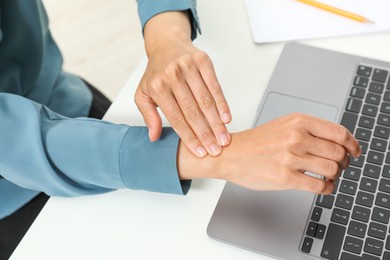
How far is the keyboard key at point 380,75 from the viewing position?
0.77 metres

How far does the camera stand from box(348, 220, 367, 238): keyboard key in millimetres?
613

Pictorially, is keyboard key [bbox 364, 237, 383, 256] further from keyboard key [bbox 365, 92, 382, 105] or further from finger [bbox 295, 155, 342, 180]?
keyboard key [bbox 365, 92, 382, 105]

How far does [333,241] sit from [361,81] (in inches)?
10.9

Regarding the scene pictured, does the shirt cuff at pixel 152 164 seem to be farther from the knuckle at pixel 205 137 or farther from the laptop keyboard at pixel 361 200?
the laptop keyboard at pixel 361 200

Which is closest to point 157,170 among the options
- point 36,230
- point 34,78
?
point 36,230

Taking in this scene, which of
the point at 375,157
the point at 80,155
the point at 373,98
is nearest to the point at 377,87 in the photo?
the point at 373,98

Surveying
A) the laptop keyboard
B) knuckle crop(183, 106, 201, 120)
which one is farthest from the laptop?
knuckle crop(183, 106, 201, 120)

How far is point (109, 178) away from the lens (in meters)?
0.69

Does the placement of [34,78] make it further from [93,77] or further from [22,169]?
[93,77]

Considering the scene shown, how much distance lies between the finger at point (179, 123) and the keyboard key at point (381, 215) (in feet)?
0.73

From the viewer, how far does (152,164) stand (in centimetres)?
68

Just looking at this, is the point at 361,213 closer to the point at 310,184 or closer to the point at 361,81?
the point at 310,184

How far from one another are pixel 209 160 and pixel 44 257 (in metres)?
0.24

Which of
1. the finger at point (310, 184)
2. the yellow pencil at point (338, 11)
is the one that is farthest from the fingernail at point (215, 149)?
the yellow pencil at point (338, 11)
